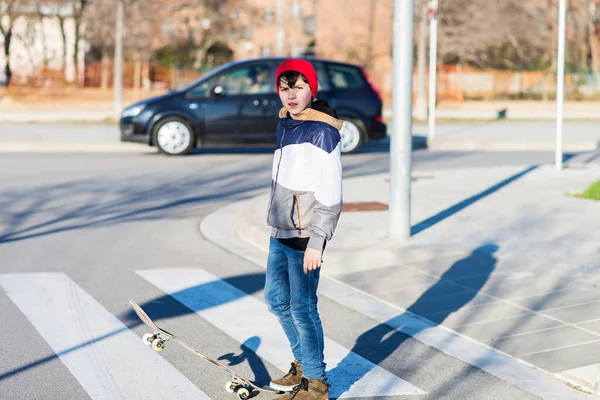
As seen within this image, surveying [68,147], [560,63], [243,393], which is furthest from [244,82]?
[243,393]

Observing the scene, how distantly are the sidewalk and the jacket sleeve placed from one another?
5.01 feet

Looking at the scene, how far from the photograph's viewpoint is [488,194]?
42.1 feet

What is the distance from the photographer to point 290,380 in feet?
17.3

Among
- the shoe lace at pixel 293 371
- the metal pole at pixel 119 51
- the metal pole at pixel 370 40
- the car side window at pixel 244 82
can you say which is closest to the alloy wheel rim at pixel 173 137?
the car side window at pixel 244 82

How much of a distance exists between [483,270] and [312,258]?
396 centimetres

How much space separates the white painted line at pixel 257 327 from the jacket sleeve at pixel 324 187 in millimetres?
975

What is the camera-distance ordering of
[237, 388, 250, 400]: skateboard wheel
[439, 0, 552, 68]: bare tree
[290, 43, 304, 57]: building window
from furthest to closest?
[290, 43, 304, 57]: building window → [439, 0, 552, 68]: bare tree → [237, 388, 250, 400]: skateboard wheel

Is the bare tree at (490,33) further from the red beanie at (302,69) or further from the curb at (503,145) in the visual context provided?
the red beanie at (302,69)

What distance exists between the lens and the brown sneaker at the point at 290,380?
525 centimetres

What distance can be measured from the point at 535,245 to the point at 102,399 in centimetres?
533

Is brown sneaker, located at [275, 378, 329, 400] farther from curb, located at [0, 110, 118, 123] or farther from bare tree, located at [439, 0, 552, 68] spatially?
bare tree, located at [439, 0, 552, 68]

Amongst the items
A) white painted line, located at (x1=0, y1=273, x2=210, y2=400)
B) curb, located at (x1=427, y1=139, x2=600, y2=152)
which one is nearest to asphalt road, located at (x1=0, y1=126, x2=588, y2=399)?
white painted line, located at (x1=0, y1=273, x2=210, y2=400)

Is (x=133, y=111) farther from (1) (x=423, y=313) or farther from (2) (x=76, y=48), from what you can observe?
(2) (x=76, y=48)

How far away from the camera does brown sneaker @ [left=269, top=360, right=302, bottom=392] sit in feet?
17.2
